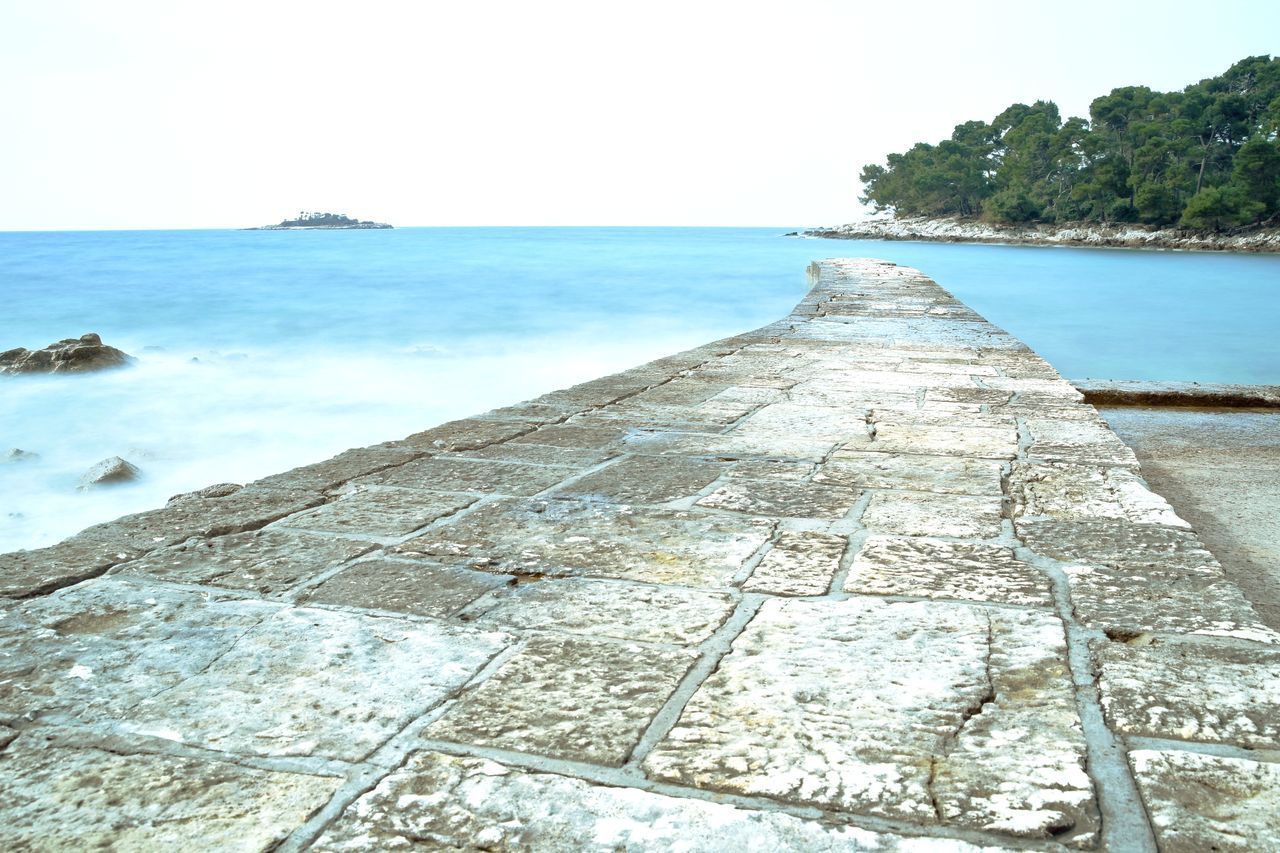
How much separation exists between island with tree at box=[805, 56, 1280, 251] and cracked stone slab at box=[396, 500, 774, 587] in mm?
51649

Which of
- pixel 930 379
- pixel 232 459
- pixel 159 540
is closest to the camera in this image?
pixel 159 540

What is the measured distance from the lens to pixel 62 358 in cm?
1007

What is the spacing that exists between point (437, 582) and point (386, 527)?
1.47 ft

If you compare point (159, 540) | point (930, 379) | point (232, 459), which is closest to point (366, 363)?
point (232, 459)

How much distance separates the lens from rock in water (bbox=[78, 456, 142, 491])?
623cm

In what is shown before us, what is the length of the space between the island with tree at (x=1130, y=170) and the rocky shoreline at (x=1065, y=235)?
0.13 m

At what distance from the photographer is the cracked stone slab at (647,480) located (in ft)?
9.20

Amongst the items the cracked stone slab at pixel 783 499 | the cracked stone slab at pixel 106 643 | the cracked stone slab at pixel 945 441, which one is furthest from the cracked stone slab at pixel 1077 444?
the cracked stone slab at pixel 106 643

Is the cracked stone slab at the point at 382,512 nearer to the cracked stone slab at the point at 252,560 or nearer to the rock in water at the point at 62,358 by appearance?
the cracked stone slab at the point at 252,560

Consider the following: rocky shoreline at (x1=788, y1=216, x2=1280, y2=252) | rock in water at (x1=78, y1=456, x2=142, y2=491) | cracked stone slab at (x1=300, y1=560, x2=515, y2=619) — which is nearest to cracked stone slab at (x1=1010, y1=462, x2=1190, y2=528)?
cracked stone slab at (x1=300, y1=560, x2=515, y2=619)

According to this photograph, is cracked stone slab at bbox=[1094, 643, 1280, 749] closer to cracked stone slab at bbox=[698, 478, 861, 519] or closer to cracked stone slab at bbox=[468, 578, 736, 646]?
cracked stone slab at bbox=[468, 578, 736, 646]

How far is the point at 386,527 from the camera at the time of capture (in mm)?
2479

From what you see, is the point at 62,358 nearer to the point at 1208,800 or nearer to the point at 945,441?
the point at 945,441

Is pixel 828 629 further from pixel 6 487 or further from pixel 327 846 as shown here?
pixel 6 487
